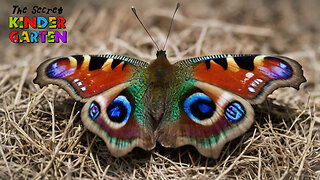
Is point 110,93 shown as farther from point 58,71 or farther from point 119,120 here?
point 58,71

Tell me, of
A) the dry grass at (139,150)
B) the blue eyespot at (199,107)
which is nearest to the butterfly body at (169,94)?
the blue eyespot at (199,107)

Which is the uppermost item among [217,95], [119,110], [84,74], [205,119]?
[84,74]

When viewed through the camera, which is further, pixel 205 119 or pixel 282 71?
pixel 282 71

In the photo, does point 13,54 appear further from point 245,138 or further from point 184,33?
point 245,138

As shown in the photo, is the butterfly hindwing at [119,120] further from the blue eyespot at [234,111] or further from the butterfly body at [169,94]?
the blue eyespot at [234,111]

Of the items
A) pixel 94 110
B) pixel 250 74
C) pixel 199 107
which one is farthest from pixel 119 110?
pixel 250 74
